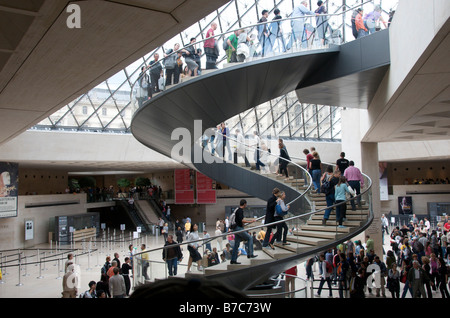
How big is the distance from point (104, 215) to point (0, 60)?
3680cm

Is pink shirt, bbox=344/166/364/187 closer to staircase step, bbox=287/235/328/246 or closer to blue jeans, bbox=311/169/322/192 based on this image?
blue jeans, bbox=311/169/322/192

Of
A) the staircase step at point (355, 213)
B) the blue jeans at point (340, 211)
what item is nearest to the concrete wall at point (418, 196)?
the staircase step at point (355, 213)

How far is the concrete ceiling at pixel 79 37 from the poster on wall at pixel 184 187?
2754 cm

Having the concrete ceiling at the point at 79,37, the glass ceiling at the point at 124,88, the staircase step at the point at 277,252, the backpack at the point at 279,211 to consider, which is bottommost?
the staircase step at the point at 277,252

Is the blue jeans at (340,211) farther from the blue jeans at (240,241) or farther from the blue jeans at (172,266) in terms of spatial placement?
the blue jeans at (172,266)

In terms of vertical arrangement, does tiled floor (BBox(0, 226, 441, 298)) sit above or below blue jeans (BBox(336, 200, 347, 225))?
below

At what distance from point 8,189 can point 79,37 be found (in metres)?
22.8

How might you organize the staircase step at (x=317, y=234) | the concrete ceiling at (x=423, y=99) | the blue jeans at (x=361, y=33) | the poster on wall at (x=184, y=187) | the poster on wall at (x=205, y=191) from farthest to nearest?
the poster on wall at (x=184, y=187) → the poster on wall at (x=205, y=191) → the blue jeans at (x=361, y=33) → the staircase step at (x=317, y=234) → the concrete ceiling at (x=423, y=99)

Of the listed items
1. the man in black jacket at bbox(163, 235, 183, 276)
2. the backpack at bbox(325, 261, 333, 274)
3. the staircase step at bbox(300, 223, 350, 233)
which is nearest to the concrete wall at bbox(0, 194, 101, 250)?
the man in black jacket at bbox(163, 235, 183, 276)

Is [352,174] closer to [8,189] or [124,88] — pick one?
[124,88]

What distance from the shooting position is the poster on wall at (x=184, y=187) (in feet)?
118

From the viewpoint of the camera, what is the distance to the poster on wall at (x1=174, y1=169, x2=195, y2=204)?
35938 millimetres

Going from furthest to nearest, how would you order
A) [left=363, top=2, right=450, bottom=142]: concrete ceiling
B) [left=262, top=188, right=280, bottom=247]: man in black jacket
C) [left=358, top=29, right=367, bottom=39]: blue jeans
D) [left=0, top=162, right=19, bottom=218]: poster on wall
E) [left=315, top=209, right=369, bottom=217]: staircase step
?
1. [left=0, top=162, right=19, bottom=218]: poster on wall
2. [left=358, top=29, right=367, bottom=39]: blue jeans
3. [left=315, top=209, right=369, bottom=217]: staircase step
4. [left=262, top=188, right=280, bottom=247]: man in black jacket
5. [left=363, top=2, right=450, bottom=142]: concrete ceiling

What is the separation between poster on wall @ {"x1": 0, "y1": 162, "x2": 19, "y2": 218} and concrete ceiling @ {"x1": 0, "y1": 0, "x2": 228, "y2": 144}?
18.4 meters
